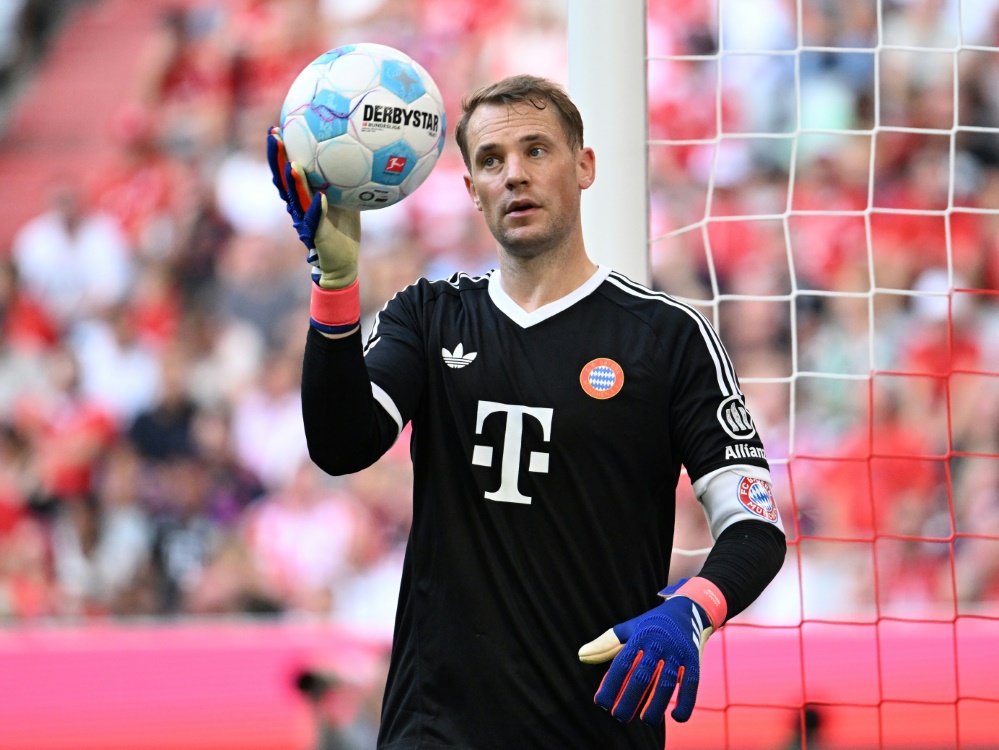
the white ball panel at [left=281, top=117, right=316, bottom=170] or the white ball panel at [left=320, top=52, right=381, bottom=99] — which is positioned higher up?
the white ball panel at [left=320, top=52, right=381, bottom=99]

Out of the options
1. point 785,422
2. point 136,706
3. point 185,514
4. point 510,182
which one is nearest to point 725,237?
point 785,422

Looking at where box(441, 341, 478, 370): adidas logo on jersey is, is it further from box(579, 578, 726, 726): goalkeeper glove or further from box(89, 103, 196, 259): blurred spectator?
box(89, 103, 196, 259): blurred spectator

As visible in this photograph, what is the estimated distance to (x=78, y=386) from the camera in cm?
843

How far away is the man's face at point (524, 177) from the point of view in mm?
2709

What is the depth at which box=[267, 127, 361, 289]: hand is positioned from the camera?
7.86 ft

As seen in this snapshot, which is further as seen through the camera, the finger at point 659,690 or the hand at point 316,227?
the hand at point 316,227

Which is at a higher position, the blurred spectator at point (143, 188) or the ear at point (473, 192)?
the blurred spectator at point (143, 188)

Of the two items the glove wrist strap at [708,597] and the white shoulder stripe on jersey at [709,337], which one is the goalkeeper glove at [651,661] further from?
the white shoulder stripe on jersey at [709,337]

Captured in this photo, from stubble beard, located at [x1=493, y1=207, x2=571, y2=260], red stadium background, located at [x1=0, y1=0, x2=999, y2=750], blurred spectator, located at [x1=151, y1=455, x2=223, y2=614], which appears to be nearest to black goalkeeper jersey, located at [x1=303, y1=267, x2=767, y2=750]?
stubble beard, located at [x1=493, y1=207, x2=571, y2=260]

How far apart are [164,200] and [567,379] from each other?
274 inches

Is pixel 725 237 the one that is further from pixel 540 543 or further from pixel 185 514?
pixel 540 543

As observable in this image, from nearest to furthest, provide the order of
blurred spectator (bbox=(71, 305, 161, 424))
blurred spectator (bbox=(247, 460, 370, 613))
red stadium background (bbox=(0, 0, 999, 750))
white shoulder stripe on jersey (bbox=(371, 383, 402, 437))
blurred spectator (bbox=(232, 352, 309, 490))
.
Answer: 1. white shoulder stripe on jersey (bbox=(371, 383, 402, 437))
2. red stadium background (bbox=(0, 0, 999, 750))
3. blurred spectator (bbox=(247, 460, 370, 613))
4. blurred spectator (bbox=(232, 352, 309, 490))
5. blurred spectator (bbox=(71, 305, 161, 424))

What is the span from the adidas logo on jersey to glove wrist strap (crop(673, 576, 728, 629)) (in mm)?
646

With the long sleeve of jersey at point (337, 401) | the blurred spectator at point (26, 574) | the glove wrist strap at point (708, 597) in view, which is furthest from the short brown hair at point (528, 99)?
the blurred spectator at point (26, 574)
